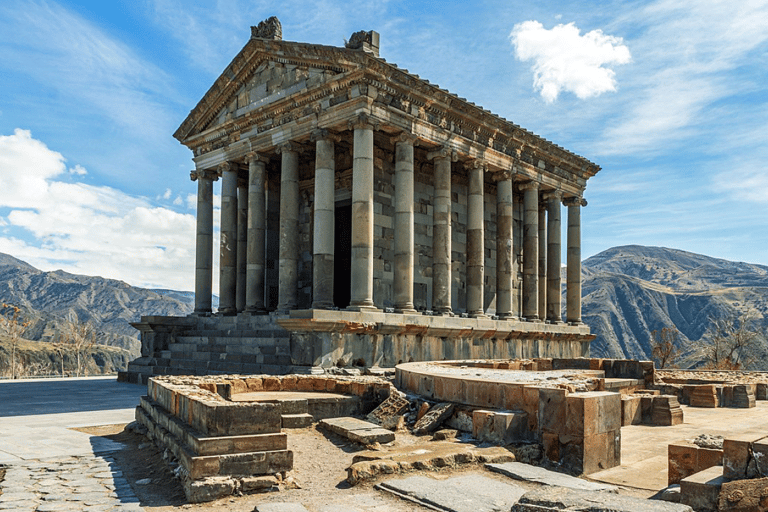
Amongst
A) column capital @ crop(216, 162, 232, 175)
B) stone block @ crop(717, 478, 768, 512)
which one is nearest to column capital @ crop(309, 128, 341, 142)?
column capital @ crop(216, 162, 232, 175)

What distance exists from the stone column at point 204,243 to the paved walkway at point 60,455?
8.67m

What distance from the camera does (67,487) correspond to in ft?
21.1

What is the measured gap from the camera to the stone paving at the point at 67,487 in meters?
5.75

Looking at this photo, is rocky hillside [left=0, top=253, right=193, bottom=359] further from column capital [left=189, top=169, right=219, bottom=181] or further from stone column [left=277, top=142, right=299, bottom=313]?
stone column [left=277, top=142, right=299, bottom=313]

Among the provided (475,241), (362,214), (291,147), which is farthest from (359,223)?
(475,241)

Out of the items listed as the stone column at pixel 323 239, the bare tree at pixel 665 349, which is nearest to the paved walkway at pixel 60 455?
the stone column at pixel 323 239

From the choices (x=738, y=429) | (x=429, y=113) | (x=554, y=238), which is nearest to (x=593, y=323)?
(x=554, y=238)

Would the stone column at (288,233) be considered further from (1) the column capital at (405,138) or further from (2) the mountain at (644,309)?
(2) the mountain at (644,309)

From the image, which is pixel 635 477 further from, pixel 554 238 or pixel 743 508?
pixel 554 238

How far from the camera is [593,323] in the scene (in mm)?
115125

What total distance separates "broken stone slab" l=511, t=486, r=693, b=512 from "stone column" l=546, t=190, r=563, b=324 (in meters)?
22.8

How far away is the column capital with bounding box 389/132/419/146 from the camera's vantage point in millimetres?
19234

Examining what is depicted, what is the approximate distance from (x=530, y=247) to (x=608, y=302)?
352 ft

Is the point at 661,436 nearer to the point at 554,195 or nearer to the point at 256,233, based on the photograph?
the point at 256,233
